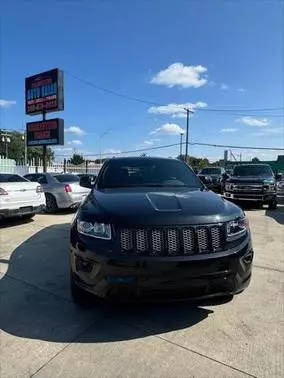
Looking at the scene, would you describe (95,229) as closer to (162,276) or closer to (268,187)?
(162,276)

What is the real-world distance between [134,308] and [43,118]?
2254 cm

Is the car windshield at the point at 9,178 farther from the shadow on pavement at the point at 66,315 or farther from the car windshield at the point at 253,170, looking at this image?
the car windshield at the point at 253,170

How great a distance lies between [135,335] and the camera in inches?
128

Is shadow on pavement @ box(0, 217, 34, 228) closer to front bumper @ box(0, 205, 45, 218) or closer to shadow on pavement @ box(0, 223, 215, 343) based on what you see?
front bumper @ box(0, 205, 45, 218)

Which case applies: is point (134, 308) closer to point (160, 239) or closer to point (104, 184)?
point (160, 239)

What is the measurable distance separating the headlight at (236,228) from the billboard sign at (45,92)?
2142cm

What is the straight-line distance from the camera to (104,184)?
4789 mm

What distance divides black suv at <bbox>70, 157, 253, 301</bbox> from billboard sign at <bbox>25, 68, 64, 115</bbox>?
21.2m

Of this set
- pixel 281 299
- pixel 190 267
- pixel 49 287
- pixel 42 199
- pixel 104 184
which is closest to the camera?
pixel 190 267

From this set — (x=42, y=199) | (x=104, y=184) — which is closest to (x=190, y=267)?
(x=104, y=184)

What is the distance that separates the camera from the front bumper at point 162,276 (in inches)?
117

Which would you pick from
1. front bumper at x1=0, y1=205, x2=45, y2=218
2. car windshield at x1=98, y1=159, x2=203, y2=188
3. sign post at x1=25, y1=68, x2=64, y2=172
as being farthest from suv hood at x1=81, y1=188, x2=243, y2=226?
sign post at x1=25, y1=68, x2=64, y2=172

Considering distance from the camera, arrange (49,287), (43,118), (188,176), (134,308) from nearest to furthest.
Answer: (134,308), (49,287), (188,176), (43,118)

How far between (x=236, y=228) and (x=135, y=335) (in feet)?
4.43
